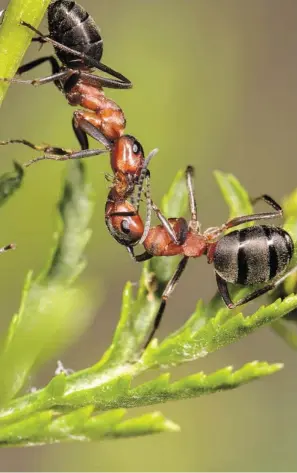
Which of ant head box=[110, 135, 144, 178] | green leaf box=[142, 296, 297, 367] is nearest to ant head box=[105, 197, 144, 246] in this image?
ant head box=[110, 135, 144, 178]

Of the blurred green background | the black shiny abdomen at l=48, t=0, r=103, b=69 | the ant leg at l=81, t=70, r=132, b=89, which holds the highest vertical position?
the black shiny abdomen at l=48, t=0, r=103, b=69

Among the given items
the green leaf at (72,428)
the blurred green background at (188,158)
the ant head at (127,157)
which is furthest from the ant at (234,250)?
the green leaf at (72,428)

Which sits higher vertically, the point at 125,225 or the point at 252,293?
the point at 125,225

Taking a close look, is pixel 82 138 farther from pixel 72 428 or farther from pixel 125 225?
pixel 72 428

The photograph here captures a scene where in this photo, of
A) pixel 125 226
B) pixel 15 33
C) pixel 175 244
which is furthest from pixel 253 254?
pixel 15 33

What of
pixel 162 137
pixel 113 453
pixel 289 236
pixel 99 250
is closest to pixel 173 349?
pixel 289 236

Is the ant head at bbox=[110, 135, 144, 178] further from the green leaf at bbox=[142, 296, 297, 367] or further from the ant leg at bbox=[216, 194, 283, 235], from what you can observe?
the green leaf at bbox=[142, 296, 297, 367]

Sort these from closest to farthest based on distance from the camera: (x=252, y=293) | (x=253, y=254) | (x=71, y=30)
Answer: (x=252, y=293), (x=253, y=254), (x=71, y=30)
